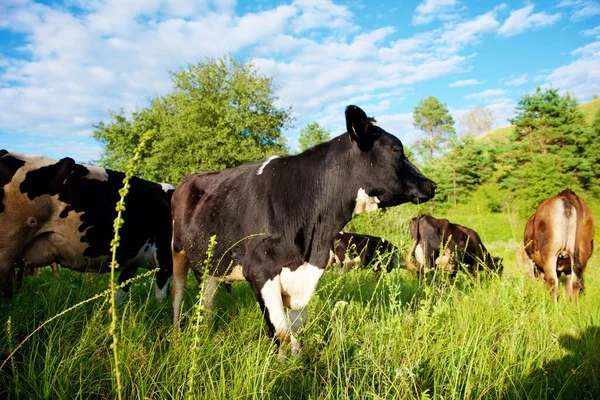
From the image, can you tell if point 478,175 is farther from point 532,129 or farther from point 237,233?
point 237,233

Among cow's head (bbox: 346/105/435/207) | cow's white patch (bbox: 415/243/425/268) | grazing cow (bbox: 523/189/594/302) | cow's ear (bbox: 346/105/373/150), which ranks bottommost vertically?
cow's white patch (bbox: 415/243/425/268)

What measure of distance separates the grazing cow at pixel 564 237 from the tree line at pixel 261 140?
15.7 m

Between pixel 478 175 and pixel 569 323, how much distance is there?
32.7m

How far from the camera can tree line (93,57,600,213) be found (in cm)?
2448

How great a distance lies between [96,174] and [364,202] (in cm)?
310

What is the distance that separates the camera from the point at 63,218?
12.9 feet

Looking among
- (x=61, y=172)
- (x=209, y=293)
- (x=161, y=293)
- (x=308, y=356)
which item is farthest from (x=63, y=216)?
(x=308, y=356)

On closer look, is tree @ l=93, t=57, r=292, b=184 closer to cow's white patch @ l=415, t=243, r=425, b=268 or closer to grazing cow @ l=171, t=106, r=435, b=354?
cow's white patch @ l=415, t=243, r=425, b=268

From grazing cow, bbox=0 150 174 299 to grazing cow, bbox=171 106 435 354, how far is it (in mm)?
1470

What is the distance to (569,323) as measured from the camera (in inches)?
167

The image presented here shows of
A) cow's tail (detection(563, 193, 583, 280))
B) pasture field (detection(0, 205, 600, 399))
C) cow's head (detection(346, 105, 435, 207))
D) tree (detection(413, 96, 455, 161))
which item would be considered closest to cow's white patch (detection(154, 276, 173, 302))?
pasture field (detection(0, 205, 600, 399))

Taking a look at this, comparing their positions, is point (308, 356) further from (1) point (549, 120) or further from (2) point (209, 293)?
(1) point (549, 120)

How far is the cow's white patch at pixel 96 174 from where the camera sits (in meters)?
4.25

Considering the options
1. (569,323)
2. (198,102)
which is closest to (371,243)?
(569,323)
